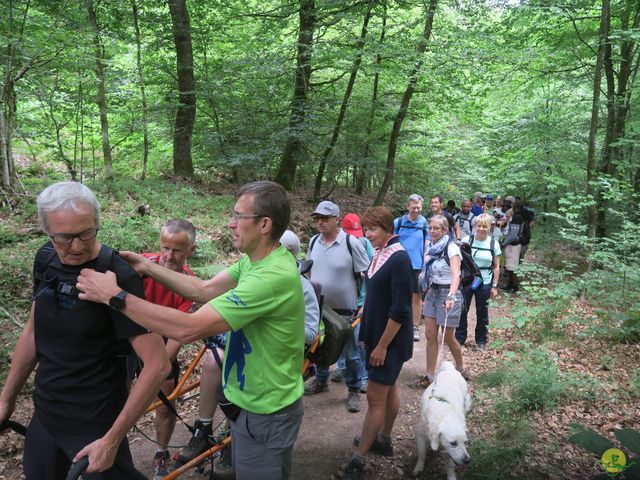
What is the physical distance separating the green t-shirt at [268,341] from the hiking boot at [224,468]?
1335 mm

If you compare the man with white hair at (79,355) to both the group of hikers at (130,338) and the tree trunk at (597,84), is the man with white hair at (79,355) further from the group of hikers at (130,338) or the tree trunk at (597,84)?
the tree trunk at (597,84)

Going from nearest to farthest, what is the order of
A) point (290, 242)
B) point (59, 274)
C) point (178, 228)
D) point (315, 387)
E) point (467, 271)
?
point (59, 274), point (178, 228), point (290, 242), point (315, 387), point (467, 271)

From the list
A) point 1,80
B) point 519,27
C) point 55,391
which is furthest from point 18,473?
point 519,27

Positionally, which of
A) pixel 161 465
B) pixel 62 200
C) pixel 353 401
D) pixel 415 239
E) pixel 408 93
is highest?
pixel 408 93

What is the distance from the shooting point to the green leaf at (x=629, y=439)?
7.63 ft

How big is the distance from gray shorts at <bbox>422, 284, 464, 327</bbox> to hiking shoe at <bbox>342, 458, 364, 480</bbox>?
2146 millimetres

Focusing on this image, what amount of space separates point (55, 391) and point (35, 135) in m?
8.61

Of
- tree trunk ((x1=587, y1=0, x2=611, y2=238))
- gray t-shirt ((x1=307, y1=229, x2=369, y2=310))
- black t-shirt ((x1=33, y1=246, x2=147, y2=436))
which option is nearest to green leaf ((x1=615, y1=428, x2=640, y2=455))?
gray t-shirt ((x1=307, y1=229, x2=369, y2=310))

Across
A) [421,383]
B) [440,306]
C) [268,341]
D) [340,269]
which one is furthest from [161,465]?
[440,306]

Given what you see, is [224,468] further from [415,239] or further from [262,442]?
[415,239]

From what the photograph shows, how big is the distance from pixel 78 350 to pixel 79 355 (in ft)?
0.09

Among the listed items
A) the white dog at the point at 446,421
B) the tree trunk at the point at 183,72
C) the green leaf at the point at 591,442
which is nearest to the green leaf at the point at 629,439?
the green leaf at the point at 591,442

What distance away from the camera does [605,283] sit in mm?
6617

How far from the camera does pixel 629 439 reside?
2402mm
